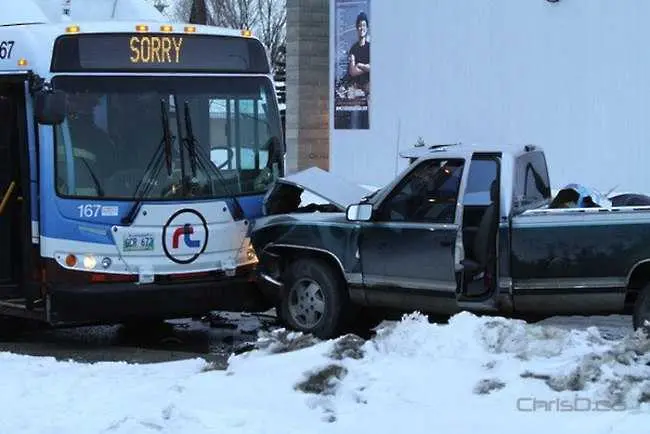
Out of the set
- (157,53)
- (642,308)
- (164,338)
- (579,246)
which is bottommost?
(164,338)

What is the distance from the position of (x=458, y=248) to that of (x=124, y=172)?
2.96 m

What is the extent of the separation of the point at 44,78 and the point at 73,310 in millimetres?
1974

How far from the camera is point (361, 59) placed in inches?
910

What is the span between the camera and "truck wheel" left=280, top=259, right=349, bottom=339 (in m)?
8.80

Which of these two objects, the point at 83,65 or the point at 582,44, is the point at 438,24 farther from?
the point at 83,65

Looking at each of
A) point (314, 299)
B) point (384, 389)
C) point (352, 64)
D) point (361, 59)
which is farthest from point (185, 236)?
point (352, 64)

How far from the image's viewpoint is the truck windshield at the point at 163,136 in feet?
28.5

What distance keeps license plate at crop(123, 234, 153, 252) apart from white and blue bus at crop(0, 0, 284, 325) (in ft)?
0.04

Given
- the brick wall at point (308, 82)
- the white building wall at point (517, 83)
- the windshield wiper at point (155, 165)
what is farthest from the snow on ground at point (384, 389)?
the brick wall at point (308, 82)

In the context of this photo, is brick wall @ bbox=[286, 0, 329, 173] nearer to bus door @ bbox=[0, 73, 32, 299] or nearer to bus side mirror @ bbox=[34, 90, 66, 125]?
bus door @ bbox=[0, 73, 32, 299]

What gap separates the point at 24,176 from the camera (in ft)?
28.8

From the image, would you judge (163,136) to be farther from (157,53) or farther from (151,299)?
(151,299)

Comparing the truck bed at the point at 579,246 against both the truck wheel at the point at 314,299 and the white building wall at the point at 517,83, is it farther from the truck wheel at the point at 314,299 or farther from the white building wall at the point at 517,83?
the white building wall at the point at 517,83

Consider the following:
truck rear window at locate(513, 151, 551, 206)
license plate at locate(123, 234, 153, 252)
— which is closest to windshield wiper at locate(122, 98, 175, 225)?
license plate at locate(123, 234, 153, 252)
